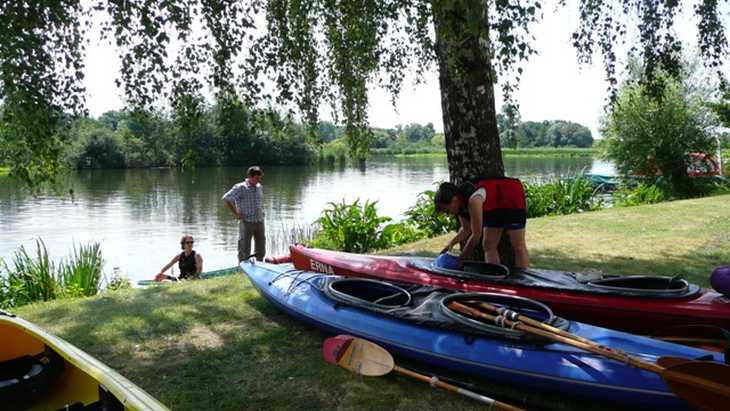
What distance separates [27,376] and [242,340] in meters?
1.74

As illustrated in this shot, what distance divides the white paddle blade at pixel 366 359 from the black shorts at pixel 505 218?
2.12m

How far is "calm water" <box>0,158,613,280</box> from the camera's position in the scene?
43.9 feet

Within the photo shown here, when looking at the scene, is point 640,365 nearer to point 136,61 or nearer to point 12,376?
point 12,376

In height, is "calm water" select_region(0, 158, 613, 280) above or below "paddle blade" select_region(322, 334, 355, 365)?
below

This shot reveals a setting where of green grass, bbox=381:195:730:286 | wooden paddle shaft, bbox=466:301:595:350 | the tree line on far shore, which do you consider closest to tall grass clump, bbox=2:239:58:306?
the tree line on far shore

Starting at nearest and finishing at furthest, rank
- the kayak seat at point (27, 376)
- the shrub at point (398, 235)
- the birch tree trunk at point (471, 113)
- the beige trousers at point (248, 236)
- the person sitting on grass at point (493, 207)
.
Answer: the kayak seat at point (27, 376), the person sitting on grass at point (493, 207), the birch tree trunk at point (471, 113), the beige trousers at point (248, 236), the shrub at point (398, 235)

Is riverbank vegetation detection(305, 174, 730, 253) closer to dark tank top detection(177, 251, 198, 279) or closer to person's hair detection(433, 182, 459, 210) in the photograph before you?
dark tank top detection(177, 251, 198, 279)

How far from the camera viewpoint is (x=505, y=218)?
5.32 metres

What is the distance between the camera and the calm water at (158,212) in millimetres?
13367

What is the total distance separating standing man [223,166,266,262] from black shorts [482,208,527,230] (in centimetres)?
371

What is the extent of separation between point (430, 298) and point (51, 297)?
550 centimetres

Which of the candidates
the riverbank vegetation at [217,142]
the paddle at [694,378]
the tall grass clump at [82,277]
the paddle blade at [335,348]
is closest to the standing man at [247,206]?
the riverbank vegetation at [217,142]

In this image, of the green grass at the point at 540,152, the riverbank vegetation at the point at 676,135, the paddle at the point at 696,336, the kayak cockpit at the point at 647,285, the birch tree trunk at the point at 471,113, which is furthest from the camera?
the green grass at the point at 540,152

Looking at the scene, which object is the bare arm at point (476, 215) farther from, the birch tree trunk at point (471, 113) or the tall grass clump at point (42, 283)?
the tall grass clump at point (42, 283)
